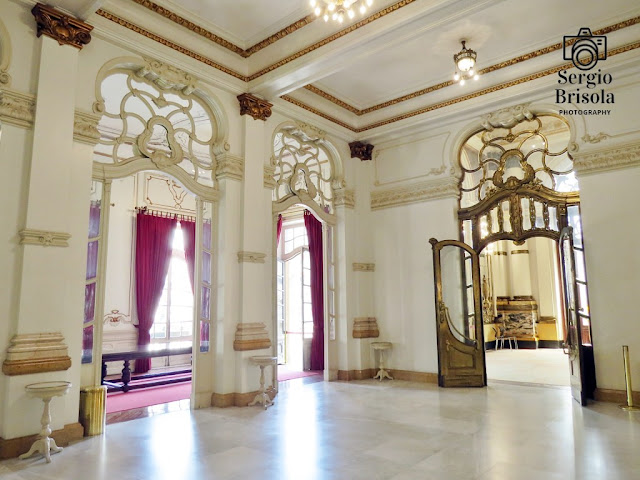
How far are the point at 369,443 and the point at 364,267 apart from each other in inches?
179

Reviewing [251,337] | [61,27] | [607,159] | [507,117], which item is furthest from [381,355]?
[61,27]

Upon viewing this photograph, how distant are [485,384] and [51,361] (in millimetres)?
6164

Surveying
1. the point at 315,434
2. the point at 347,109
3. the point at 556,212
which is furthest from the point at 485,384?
the point at 347,109

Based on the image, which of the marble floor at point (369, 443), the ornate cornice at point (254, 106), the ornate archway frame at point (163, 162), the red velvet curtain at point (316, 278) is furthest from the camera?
the red velvet curtain at point (316, 278)

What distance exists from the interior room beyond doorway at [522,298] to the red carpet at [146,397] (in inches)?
341

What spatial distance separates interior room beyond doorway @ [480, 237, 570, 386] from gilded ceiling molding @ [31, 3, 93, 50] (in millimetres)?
11266

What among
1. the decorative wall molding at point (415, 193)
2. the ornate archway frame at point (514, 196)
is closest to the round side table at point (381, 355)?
the ornate archway frame at point (514, 196)

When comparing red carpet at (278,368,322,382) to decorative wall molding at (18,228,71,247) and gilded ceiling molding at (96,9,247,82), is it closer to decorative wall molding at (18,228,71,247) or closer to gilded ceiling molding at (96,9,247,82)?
decorative wall molding at (18,228,71,247)

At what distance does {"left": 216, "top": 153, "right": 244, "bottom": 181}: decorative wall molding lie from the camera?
22.2 ft

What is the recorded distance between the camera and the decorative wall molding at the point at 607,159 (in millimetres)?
6504

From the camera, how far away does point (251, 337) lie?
662 cm

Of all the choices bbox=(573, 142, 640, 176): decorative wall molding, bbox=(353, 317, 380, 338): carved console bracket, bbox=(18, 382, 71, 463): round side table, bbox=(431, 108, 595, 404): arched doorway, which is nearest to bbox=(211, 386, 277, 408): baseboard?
bbox=(18, 382, 71, 463): round side table

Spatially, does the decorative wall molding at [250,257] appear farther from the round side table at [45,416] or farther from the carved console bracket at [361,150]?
the carved console bracket at [361,150]

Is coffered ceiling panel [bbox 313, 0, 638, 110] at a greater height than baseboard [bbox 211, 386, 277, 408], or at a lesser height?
greater
